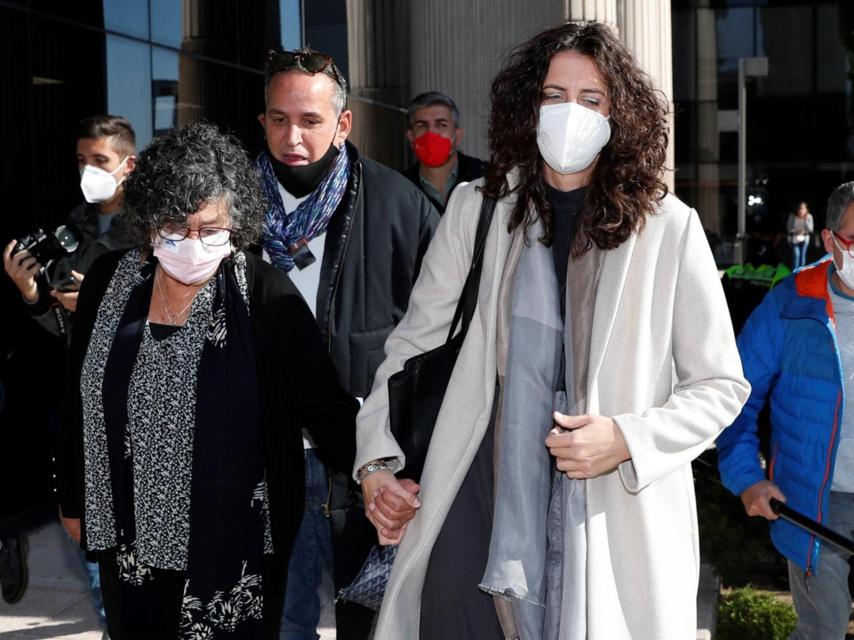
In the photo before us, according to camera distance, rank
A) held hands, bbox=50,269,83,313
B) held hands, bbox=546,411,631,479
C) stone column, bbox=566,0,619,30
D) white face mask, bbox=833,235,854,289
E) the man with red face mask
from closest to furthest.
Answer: held hands, bbox=546,411,631,479 → white face mask, bbox=833,235,854,289 → held hands, bbox=50,269,83,313 → the man with red face mask → stone column, bbox=566,0,619,30

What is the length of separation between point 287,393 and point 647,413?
1.19 m

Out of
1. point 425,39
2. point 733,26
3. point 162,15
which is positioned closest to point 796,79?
point 733,26

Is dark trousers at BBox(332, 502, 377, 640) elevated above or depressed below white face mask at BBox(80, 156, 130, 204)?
below

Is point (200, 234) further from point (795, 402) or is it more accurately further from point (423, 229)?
point (795, 402)

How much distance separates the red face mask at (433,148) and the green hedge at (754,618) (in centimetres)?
293

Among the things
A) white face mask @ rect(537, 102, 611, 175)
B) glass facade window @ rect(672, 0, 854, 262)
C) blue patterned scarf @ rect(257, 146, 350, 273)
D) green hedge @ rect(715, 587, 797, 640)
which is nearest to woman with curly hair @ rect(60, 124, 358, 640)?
blue patterned scarf @ rect(257, 146, 350, 273)

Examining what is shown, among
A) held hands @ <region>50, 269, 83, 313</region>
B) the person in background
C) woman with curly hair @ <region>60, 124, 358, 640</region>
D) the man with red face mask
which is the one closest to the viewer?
woman with curly hair @ <region>60, 124, 358, 640</region>

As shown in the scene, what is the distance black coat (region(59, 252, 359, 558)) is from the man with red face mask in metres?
3.78

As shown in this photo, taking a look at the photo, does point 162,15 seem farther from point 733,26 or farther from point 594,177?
point 733,26

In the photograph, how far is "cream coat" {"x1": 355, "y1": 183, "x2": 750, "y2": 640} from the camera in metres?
2.70

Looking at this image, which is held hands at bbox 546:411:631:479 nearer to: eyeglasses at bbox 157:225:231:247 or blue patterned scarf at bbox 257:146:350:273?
eyeglasses at bbox 157:225:231:247

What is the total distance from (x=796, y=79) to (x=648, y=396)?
33.6 m

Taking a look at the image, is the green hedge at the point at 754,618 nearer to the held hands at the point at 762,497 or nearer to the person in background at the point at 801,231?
the held hands at the point at 762,497

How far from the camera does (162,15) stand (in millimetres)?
9586
